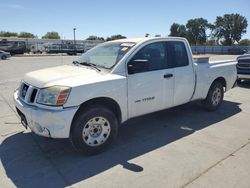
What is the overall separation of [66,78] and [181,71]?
8.07 ft

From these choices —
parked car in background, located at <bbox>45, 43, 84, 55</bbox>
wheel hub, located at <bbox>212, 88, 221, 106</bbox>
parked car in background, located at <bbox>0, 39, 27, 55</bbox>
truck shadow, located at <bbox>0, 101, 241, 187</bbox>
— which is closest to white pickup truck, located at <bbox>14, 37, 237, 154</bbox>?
truck shadow, located at <bbox>0, 101, 241, 187</bbox>

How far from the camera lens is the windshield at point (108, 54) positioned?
4.43m

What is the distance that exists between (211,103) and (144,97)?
8.36 feet

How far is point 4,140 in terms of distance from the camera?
462 cm

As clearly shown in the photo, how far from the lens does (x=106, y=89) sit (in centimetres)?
396

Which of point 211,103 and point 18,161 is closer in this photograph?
point 18,161

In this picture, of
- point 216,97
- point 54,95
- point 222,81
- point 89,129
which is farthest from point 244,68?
point 54,95

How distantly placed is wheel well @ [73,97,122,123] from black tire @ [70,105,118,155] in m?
0.06

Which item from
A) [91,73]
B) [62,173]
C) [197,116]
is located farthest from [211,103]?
[62,173]

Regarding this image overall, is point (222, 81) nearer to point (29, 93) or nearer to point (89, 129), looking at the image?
point (89, 129)

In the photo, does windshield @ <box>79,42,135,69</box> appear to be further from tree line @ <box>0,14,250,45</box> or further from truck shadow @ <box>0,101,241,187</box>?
tree line @ <box>0,14,250,45</box>

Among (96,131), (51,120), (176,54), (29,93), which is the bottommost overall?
(96,131)

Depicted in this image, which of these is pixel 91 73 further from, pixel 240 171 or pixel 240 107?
pixel 240 107

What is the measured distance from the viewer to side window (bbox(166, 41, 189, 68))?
5045 mm
